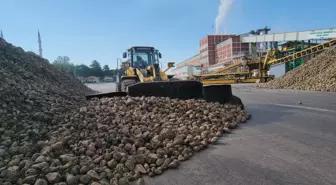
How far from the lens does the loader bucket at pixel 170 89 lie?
5.85 metres

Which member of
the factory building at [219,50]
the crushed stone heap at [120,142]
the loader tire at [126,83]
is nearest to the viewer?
the crushed stone heap at [120,142]

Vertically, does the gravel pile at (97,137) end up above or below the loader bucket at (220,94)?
below

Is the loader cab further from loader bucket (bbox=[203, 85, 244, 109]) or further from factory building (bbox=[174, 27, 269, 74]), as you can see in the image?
factory building (bbox=[174, 27, 269, 74])

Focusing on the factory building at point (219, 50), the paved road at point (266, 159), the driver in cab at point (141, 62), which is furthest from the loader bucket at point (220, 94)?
the factory building at point (219, 50)

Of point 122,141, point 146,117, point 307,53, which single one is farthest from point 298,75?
point 122,141

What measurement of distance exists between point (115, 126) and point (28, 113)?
1.24m

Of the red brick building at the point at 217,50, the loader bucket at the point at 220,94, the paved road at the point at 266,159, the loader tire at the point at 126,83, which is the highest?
the red brick building at the point at 217,50

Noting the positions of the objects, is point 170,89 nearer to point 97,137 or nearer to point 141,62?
point 97,137

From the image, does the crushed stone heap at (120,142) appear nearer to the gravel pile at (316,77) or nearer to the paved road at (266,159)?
the paved road at (266,159)

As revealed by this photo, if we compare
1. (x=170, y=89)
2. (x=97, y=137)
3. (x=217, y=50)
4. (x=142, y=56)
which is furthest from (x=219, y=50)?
(x=97, y=137)

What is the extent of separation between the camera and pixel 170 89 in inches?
238

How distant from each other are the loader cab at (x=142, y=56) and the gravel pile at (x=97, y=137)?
5266 millimetres

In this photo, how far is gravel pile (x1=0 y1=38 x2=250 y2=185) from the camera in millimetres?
2223

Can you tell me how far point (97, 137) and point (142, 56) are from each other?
23.9ft
